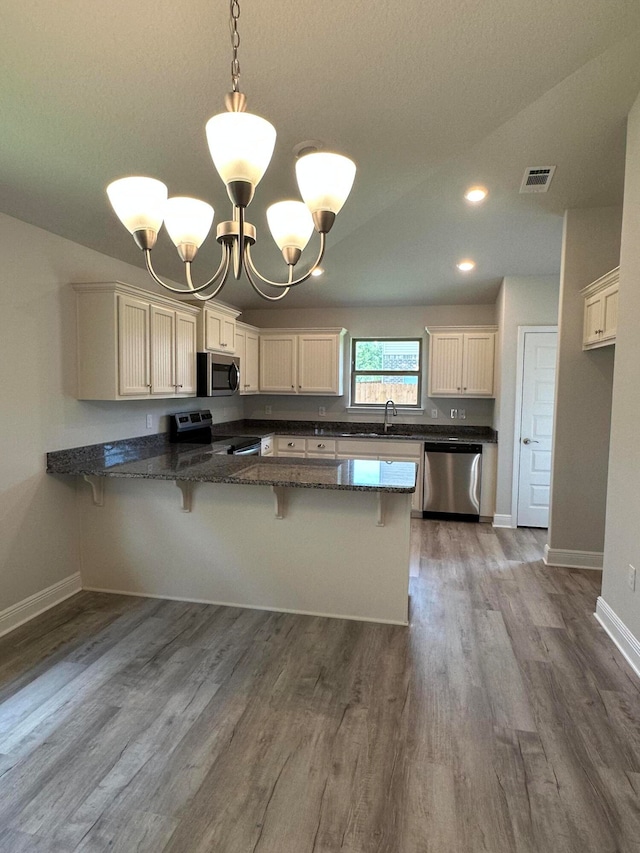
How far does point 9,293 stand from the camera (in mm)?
2750

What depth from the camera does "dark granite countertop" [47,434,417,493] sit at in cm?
274

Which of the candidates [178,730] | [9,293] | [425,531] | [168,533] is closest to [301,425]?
[425,531]

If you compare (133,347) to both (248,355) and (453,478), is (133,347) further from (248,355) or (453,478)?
(453,478)

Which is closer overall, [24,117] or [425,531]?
[24,117]

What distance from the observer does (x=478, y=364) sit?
18.1 ft

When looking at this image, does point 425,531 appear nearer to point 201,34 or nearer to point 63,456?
point 63,456

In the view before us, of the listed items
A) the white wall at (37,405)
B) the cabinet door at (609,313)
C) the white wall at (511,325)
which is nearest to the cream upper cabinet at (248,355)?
the white wall at (37,405)

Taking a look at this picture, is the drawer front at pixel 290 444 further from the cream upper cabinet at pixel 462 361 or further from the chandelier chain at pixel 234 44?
the chandelier chain at pixel 234 44

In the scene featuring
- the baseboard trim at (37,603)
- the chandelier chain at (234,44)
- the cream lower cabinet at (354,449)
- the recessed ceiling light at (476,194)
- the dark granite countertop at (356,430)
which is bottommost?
the baseboard trim at (37,603)

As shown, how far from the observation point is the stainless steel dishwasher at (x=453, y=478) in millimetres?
5266

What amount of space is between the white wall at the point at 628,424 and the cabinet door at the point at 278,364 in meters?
3.79

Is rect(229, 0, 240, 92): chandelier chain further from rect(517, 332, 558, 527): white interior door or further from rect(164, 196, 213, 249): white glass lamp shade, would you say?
rect(517, 332, 558, 527): white interior door

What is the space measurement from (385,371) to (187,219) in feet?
15.1

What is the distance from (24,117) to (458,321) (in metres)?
4.79
